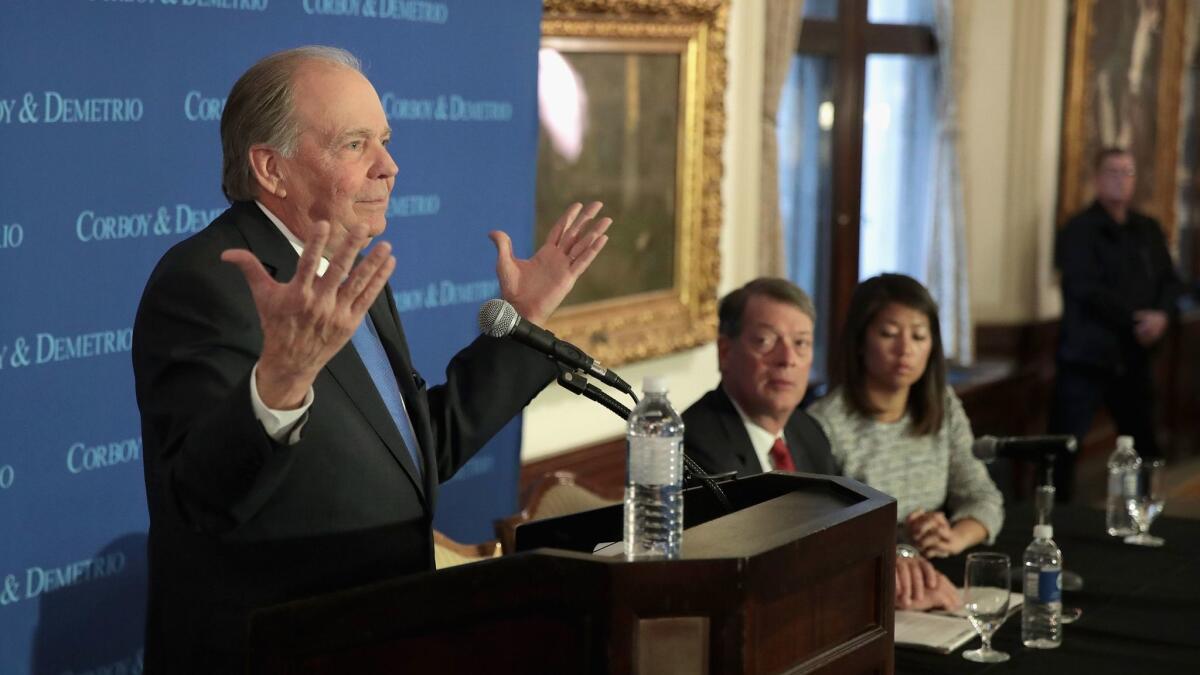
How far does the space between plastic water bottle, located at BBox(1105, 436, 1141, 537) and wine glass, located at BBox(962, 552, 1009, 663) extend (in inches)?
45.9

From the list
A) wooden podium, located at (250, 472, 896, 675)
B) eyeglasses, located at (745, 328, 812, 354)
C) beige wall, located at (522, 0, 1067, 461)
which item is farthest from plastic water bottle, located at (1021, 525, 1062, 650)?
beige wall, located at (522, 0, 1067, 461)

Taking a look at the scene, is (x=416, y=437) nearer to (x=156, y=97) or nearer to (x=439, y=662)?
(x=439, y=662)

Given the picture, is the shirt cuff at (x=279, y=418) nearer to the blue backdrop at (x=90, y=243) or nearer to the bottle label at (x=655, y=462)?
the bottle label at (x=655, y=462)

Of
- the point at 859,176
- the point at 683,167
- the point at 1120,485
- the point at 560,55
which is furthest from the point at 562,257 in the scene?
the point at 859,176

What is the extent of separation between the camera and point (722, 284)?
634cm

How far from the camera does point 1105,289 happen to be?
8328mm

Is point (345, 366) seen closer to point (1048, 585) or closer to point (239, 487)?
point (239, 487)

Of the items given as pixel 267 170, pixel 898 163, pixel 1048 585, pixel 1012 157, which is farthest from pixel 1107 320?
pixel 267 170

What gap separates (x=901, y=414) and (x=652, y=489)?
2425 mm

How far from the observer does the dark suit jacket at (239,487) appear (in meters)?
2.05

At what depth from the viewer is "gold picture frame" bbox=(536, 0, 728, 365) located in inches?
209

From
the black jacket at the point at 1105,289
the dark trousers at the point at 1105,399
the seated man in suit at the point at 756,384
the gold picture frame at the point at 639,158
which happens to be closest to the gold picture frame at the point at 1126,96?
the black jacket at the point at 1105,289

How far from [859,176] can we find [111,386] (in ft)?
16.4

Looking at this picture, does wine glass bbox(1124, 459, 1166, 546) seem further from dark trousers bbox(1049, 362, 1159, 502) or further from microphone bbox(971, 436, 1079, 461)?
dark trousers bbox(1049, 362, 1159, 502)
